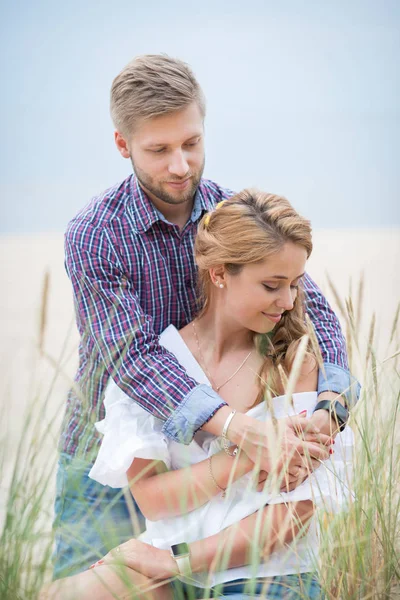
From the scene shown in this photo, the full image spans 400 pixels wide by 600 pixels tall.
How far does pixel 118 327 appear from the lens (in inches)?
90.2

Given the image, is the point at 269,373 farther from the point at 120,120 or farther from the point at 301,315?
the point at 120,120

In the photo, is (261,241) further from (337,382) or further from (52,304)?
(52,304)

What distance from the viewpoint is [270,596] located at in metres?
1.83

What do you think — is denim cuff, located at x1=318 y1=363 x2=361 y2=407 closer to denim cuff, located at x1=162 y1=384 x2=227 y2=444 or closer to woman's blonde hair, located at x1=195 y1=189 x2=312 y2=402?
woman's blonde hair, located at x1=195 y1=189 x2=312 y2=402

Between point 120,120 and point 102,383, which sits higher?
point 120,120

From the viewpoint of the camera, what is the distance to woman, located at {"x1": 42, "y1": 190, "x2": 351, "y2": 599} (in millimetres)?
1936

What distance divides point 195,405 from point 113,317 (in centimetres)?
44

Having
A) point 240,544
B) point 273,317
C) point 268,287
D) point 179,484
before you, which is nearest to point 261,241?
point 268,287

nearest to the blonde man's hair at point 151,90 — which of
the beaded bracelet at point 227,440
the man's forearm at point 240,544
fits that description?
the beaded bracelet at point 227,440

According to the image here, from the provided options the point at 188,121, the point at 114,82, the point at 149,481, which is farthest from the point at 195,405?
the point at 114,82

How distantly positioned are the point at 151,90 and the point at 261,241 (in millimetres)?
682

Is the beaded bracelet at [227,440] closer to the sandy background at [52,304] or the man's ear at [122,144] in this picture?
the sandy background at [52,304]

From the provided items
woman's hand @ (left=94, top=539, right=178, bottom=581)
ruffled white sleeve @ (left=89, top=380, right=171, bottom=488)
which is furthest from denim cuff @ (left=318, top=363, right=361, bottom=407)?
woman's hand @ (left=94, top=539, right=178, bottom=581)

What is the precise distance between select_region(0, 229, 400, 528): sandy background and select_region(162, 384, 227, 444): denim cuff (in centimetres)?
36
